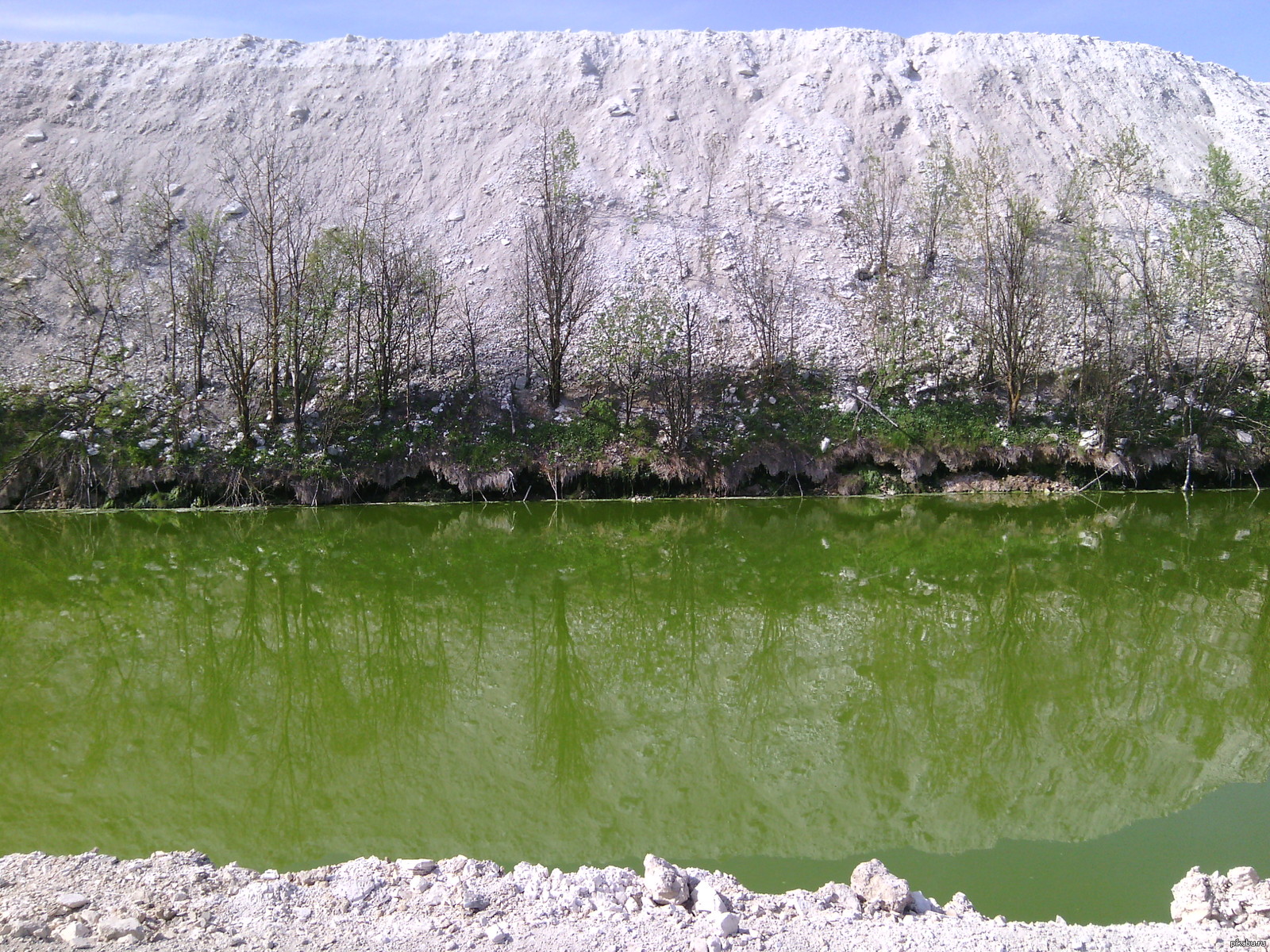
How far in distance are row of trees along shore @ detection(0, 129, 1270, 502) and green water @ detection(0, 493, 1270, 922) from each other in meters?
7.98

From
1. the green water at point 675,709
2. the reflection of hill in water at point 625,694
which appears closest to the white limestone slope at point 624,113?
the reflection of hill in water at point 625,694

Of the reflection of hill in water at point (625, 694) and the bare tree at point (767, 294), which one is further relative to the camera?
the bare tree at point (767, 294)

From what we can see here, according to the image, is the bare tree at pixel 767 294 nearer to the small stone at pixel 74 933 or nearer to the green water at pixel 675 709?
the green water at pixel 675 709

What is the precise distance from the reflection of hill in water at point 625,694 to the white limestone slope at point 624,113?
18153mm

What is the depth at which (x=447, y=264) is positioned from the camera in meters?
30.4

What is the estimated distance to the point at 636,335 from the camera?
2672 cm

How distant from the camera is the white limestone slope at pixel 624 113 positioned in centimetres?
3344

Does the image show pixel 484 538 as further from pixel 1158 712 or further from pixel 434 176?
pixel 434 176

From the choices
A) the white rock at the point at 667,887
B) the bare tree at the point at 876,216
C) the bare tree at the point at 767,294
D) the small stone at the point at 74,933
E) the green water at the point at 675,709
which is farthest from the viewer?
the bare tree at the point at 876,216

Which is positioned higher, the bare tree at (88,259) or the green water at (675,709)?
the bare tree at (88,259)

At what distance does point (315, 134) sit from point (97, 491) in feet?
66.9

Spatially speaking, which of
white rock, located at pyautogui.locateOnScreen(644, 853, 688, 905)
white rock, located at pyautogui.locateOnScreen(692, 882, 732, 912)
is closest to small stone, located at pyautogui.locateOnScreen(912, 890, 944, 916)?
white rock, located at pyautogui.locateOnScreen(692, 882, 732, 912)

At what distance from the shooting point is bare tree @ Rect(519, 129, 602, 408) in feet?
85.7

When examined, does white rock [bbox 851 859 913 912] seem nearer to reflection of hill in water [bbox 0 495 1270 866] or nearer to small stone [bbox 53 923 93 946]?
reflection of hill in water [bbox 0 495 1270 866]
